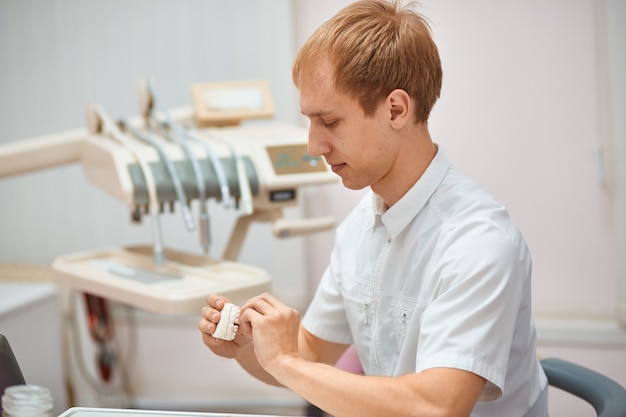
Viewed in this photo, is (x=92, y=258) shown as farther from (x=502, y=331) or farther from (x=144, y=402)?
(x=502, y=331)

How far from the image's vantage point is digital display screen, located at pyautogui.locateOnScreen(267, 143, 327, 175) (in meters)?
2.23

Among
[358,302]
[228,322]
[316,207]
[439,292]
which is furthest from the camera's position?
[316,207]

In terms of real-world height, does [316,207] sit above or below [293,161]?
below

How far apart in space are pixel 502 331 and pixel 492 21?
5.48 feet

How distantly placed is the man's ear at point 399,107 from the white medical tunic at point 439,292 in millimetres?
107

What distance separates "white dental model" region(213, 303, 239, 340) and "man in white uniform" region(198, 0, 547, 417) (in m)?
0.02

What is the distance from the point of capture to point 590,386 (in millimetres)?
1531

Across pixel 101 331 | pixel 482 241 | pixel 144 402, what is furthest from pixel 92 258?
pixel 482 241

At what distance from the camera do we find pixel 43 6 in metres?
3.20

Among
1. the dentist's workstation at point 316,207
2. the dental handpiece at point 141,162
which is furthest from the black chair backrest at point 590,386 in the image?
the dental handpiece at point 141,162

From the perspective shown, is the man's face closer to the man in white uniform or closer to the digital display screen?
the man in white uniform

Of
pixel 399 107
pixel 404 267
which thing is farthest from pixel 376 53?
pixel 404 267

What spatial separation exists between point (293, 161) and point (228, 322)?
98 cm

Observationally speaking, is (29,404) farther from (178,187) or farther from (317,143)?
(178,187)
